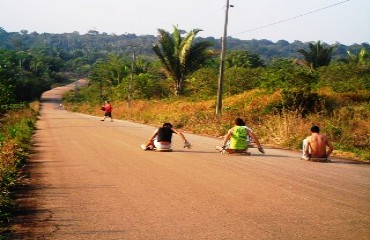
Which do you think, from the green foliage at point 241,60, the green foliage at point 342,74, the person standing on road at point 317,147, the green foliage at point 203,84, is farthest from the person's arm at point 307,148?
the green foliage at point 241,60

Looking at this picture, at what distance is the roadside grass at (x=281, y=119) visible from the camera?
45.0 ft

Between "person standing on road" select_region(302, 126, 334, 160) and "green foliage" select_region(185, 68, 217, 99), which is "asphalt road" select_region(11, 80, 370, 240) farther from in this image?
"green foliage" select_region(185, 68, 217, 99)

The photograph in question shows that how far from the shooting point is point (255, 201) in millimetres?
6113

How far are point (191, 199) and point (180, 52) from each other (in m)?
32.8

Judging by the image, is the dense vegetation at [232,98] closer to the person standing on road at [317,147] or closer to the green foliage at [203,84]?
the green foliage at [203,84]

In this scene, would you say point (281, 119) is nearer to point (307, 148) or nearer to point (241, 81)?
point (307, 148)

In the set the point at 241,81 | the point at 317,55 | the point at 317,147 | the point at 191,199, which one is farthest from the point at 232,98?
the point at 191,199

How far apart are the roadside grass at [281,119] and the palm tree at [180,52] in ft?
15.9

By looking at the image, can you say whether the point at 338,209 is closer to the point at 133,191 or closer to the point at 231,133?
the point at 133,191

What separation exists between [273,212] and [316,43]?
43.2m

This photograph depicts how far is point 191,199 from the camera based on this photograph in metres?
6.18

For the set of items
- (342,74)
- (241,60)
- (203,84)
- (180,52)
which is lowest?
(203,84)

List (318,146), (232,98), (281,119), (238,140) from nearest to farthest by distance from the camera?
1. (318,146)
2. (238,140)
3. (281,119)
4. (232,98)

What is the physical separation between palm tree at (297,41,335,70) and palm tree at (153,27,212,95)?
1424 centimetres
